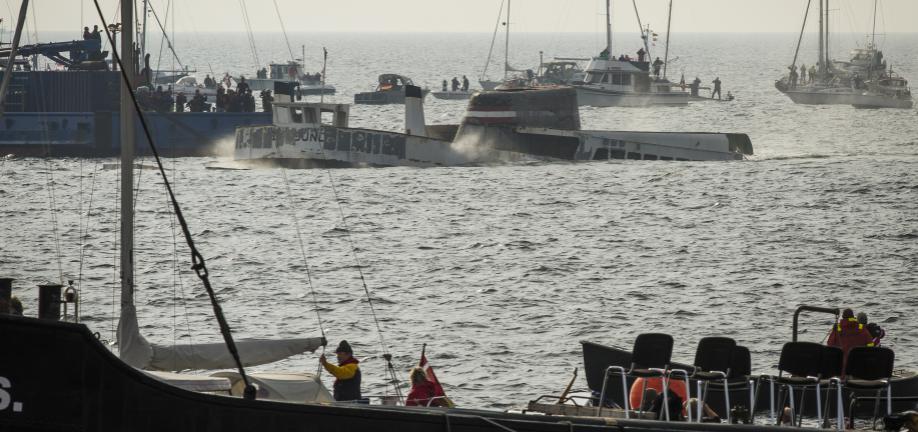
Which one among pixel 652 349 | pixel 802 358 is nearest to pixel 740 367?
pixel 652 349

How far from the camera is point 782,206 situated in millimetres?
57094

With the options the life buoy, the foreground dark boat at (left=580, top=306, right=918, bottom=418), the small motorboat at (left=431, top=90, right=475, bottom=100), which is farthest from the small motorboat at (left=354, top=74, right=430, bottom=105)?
the life buoy

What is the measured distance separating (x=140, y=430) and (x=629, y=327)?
20.3 meters

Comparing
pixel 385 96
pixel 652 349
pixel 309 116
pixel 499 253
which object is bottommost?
pixel 499 253

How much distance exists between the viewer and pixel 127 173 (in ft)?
63.3

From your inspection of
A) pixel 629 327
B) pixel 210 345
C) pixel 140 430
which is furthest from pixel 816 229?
pixel 140 430

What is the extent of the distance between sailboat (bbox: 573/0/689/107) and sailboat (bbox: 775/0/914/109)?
39.0ft

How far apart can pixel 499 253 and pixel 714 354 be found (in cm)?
2827

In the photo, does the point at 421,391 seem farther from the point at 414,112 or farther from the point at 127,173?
the point at 414,112

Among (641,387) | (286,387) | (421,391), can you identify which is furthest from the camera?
(641,387)

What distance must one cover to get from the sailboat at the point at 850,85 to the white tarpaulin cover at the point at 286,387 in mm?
103200

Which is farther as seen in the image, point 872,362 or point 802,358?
point 802,358

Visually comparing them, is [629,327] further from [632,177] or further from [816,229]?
[632,177]

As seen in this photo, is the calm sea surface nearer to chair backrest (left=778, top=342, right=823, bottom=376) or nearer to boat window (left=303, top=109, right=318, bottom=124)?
boat window (left=303, top=109, right=318, bottom=124)
